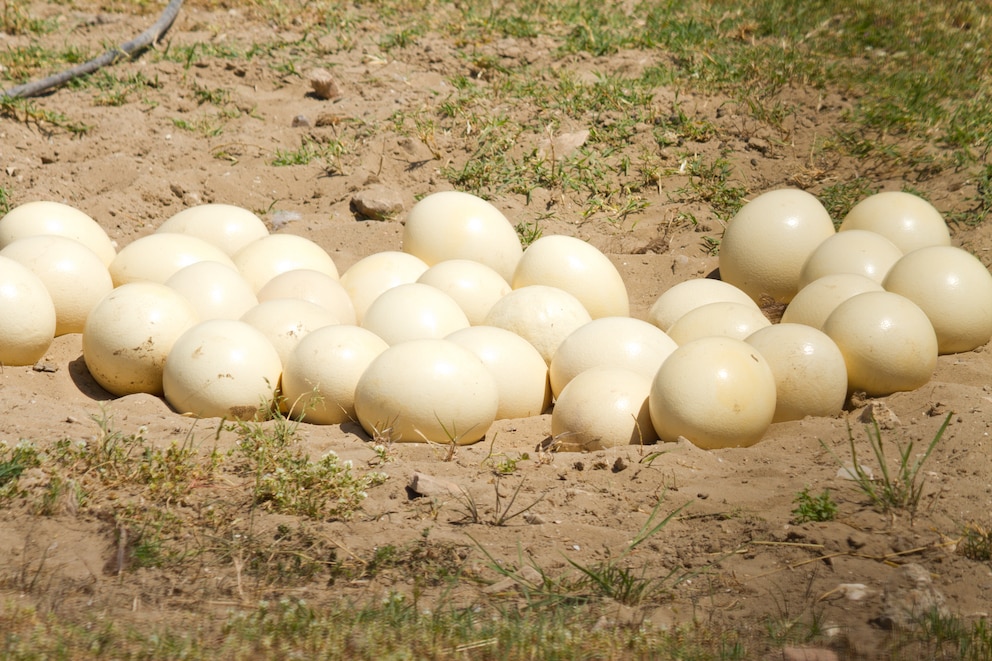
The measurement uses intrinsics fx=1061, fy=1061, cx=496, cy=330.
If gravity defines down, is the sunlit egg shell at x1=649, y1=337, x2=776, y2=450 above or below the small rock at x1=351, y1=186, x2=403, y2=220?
below

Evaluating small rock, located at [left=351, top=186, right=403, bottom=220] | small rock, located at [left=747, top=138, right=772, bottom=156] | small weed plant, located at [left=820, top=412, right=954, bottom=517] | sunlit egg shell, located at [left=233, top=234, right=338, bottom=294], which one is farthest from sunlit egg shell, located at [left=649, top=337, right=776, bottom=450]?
small rock, located at [left=747, top=138, right=772, bottom=156]

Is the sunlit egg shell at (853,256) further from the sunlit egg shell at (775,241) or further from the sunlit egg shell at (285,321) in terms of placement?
the sunlit egg shell at (285,321)

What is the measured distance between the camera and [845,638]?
2840 millimetres

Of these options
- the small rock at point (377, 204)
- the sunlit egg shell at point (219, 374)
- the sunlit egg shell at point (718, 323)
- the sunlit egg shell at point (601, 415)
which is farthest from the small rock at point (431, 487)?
the small rock at point (377, 204)

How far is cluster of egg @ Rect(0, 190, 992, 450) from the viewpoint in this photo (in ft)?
14.2

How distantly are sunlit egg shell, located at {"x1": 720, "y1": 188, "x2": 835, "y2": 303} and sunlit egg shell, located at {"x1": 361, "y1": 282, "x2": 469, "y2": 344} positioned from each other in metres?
1.72

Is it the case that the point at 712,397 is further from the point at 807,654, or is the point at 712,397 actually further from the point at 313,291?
the point at 313,291

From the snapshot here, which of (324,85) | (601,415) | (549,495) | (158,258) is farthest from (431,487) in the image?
(324,85)

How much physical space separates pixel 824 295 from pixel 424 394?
2.06 meters

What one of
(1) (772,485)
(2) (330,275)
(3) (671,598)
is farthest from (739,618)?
(2) (330,275)

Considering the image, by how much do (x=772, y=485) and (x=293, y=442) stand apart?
5.90ft

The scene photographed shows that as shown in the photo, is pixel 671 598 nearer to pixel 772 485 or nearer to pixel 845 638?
pixel 845 638

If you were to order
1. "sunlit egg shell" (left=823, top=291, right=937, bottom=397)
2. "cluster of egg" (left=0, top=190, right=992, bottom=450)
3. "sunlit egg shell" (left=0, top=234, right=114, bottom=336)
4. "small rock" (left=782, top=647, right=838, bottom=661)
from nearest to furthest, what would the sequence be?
"small rock" (left=782, top=647, right=838, bottom=661) < "cluster of egg" (left=0, top=190, right=992, bottom=450) < "sunlit egg shell" (left=823, top=291, right=937, bottom=397) < "sunlit egg shell" (left=0, top=234, right=114, bottom=336)

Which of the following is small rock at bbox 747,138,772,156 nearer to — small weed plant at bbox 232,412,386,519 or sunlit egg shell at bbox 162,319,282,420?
sunlit egg shell at bbox 162,319,282,420
